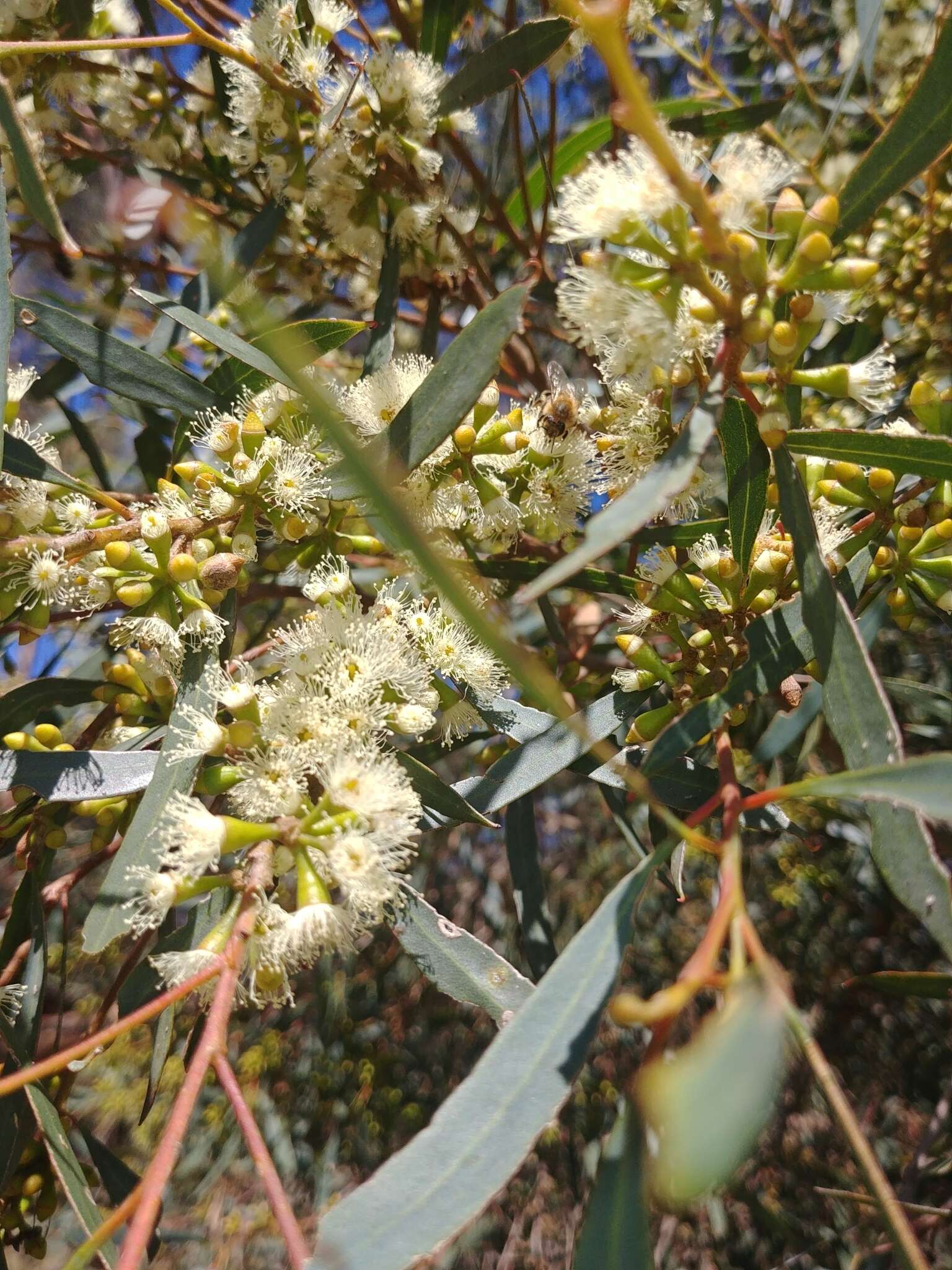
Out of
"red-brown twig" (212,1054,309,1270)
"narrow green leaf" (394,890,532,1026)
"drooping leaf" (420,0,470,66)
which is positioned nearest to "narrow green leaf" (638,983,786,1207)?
"red-brown twig" (212,1054,309,1270)

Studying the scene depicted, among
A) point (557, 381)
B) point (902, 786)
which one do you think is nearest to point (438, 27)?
point (557, 381)

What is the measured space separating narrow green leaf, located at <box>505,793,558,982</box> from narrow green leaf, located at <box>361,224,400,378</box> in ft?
2.78

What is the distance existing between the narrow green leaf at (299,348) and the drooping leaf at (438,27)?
0.81 m

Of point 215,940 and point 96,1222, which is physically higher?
point 215,940

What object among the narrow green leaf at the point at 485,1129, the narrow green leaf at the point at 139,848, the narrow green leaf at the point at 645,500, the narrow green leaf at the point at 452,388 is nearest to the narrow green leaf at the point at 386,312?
the narrow green leaf at the point at 452,388

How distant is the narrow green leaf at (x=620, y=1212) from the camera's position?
A: 2.64 ft

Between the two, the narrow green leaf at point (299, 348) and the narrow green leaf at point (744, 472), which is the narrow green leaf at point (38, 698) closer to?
the narrow green leaf at point (299, 348)

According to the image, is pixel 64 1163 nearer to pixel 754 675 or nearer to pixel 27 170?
pixel 754 675

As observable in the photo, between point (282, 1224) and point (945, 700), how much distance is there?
1353 millimetres

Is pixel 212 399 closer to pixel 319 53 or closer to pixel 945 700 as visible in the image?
pixel 319 53

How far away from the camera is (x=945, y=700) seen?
1.55 metres

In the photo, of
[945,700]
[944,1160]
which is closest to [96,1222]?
[945,700]

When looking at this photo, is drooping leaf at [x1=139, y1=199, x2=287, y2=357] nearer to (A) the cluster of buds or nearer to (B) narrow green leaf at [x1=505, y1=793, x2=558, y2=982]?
(B) narrow green leaf at [x1=505, y1=793, x2=558, y2=982]

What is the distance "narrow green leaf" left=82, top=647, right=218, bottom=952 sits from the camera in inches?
41.4
